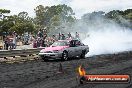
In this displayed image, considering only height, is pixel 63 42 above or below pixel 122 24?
below

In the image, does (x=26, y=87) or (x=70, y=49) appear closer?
(x=26, y=87)

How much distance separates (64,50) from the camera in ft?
80.0

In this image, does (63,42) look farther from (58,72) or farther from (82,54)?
(58,72)

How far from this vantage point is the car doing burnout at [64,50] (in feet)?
78.2

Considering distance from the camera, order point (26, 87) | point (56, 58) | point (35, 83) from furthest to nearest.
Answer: point (56, 58), point (35, 83), point (26, 87)

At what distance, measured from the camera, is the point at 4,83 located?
43.2 ft

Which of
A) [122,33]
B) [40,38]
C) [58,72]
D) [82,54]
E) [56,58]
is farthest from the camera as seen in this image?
[122,33]

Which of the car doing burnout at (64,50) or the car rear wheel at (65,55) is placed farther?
the car rear wheel at (65,55)

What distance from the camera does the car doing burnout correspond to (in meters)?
23.8

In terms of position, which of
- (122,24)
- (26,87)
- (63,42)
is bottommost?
(26,87)

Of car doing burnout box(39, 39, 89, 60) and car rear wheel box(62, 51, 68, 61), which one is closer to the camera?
car doing burnout box(39, 39, 89, 60)

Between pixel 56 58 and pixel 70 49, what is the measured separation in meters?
1.32

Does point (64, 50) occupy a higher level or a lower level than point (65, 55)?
higher

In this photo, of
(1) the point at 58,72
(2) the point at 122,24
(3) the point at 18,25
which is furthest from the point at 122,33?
(1) the point at 58,72
